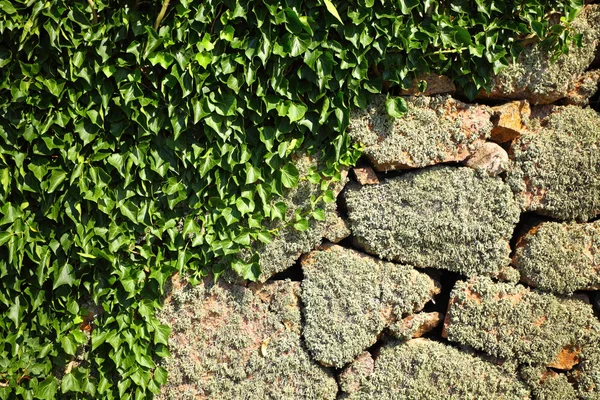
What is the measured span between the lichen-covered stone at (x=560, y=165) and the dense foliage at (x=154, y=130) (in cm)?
38

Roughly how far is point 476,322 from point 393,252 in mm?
531

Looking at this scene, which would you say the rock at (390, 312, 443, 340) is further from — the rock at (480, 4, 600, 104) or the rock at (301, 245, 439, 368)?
the rock at (480, 4, 600, 104)

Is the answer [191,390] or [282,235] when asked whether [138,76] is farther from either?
[191,390]

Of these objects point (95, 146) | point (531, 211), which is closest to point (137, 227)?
point (95, 146)

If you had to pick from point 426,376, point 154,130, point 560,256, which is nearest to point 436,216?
point 560,256

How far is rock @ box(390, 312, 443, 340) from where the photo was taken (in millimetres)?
2912

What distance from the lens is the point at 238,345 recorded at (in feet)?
9.30

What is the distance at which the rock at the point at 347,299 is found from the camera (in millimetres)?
2869

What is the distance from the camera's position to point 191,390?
9.25 ft

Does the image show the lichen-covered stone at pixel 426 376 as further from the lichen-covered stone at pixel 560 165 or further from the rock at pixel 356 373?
the lichen-covered stone at pixel 560 165

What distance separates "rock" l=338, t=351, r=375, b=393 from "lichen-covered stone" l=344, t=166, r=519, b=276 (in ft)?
1.70

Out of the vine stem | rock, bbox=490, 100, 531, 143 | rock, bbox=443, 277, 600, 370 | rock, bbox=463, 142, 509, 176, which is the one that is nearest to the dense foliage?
the vine stem

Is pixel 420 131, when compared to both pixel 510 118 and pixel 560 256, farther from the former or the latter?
pixel 560 256

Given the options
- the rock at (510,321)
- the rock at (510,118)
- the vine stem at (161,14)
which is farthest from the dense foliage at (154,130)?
the rock at (510,321)
